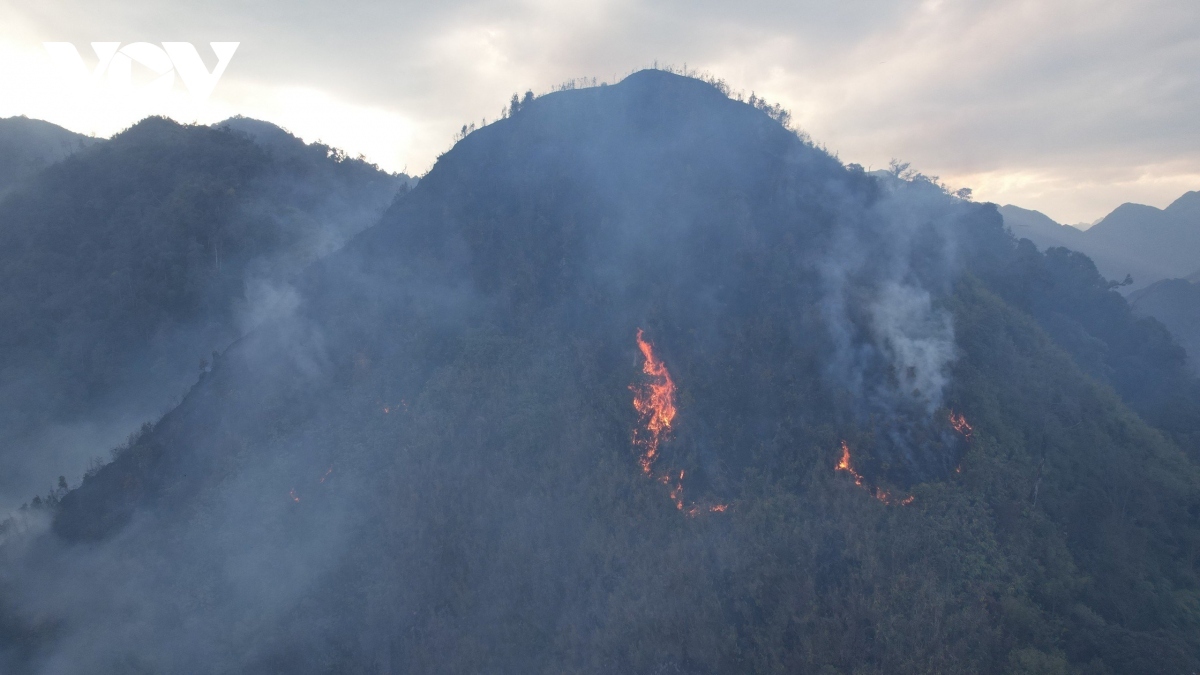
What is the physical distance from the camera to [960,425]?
68.7 ft

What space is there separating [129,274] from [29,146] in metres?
34.9

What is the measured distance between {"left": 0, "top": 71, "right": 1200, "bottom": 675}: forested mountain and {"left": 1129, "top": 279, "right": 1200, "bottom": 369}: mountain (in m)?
17.9

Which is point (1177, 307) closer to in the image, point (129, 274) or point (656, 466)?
point (656, 466)

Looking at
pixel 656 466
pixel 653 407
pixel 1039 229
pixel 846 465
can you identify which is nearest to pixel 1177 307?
pixel 1039 229

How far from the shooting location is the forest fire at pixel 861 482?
18969 millimetres

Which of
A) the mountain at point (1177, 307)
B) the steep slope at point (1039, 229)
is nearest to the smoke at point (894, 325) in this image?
the mountain at point (1177, 307)

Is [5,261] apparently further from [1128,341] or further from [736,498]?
[1128,341]

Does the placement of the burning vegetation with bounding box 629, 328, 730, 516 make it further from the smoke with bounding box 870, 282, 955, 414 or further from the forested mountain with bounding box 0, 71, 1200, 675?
the smoke with bounding box 870, 282, 955, 414

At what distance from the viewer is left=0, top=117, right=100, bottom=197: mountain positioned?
4822 cm

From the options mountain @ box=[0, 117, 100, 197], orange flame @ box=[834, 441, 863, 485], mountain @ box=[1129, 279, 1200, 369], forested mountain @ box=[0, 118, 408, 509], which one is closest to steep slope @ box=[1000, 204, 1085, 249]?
mountain @ box=[1129, 279, 1200, 369]

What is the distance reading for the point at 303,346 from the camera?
1104 inches

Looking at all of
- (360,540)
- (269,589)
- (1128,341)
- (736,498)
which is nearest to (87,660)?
(269,589)

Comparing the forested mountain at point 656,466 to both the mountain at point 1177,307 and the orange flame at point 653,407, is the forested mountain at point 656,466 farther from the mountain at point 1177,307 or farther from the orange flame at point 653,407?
the mountain at point 1177,307

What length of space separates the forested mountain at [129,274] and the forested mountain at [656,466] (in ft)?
21.5
